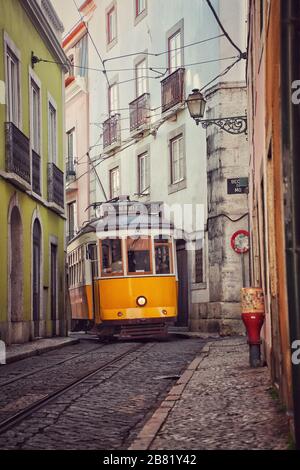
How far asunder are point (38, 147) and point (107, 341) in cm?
466

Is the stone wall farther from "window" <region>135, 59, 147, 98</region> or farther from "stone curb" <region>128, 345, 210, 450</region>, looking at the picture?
"stone curb" <region>128, 345, 210, 450</region>

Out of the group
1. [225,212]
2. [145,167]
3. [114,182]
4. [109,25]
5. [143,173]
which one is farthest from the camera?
[109,25]

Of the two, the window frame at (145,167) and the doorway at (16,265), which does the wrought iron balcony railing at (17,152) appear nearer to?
the doorway at (16,265)

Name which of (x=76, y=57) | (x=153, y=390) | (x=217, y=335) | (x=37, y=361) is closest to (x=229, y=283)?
(x=217, y=335)

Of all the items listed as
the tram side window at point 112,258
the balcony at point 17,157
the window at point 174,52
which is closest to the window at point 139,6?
the window at point 174,52

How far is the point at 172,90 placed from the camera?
27.5 metres

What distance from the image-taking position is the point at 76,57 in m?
37.1

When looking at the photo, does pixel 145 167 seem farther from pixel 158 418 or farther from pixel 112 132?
pixel 158 418

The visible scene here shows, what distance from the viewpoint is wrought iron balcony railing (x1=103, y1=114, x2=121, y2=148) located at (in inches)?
1267

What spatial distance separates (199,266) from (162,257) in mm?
4569

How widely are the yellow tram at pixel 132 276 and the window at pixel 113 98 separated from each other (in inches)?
471

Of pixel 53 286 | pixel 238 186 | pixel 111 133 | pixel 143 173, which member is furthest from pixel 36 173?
pixel 111 133

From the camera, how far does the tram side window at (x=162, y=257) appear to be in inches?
831
